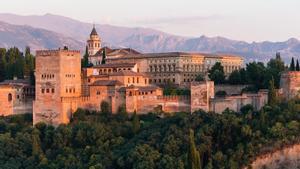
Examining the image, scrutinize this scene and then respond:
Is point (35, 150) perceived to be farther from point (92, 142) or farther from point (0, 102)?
point (0, 102)

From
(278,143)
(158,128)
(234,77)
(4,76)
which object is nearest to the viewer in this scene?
(278,143)

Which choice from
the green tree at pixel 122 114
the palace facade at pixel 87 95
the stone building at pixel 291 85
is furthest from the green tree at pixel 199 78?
the stone building at pixel 291 85

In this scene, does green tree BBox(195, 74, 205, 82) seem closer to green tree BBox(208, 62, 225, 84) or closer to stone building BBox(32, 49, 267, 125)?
green tree BBox(208, 62, 225, 84)

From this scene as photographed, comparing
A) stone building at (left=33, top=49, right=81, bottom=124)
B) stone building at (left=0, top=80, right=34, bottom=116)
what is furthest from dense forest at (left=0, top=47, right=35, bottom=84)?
stone building at (left=33, top=49, right=81, bottom=124)

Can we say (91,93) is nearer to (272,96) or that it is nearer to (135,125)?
(135,125)

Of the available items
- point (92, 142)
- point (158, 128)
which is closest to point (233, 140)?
point (158, 128)
